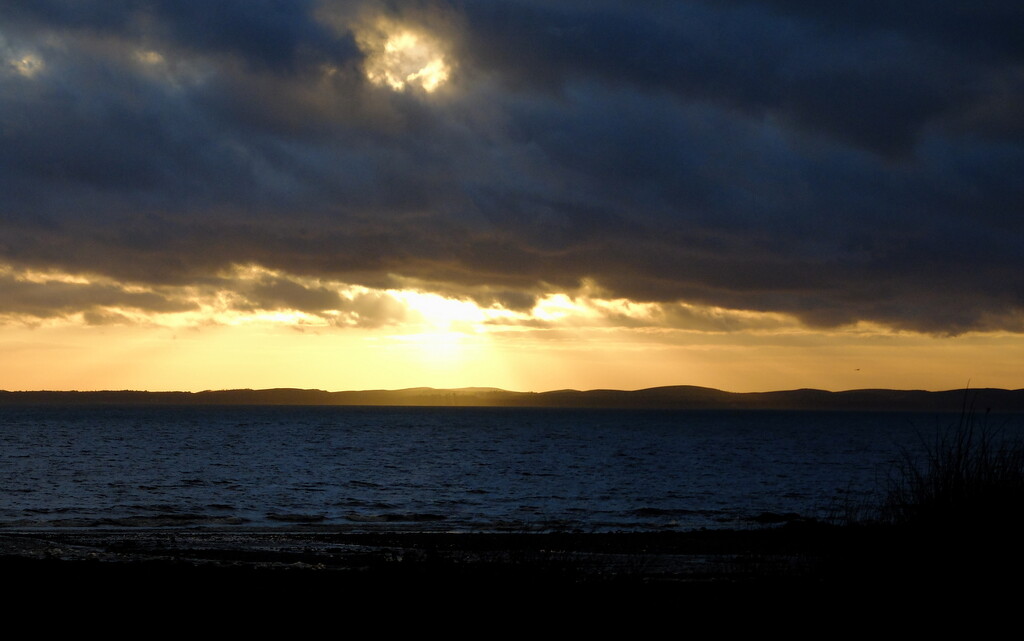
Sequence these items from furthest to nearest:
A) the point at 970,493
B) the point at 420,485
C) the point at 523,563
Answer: the point at 420,485 → the point at 523,563 → the point at 970,493

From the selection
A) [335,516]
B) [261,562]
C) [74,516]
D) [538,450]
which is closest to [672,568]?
[261,562]

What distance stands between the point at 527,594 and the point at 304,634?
3200 millimetres

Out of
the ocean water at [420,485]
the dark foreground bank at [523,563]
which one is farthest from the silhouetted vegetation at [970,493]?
the ocean water at [420,485]

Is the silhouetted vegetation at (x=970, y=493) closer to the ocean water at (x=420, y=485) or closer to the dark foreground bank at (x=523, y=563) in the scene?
the dark foreground bank at (x=523, y=563)

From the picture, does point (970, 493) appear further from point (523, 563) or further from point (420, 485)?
point (420, 485)

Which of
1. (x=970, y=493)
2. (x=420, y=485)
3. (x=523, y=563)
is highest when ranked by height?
(x=970, y=493)

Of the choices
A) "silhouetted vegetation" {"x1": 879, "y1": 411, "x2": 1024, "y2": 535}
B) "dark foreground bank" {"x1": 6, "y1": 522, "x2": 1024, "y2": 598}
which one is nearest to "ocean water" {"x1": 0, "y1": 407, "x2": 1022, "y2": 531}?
"dark foreground bank" {"x1": 6, "y1": 522, "x2": 1024, "y2": 598}

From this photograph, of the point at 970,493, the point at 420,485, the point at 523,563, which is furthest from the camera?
the point at 420,485

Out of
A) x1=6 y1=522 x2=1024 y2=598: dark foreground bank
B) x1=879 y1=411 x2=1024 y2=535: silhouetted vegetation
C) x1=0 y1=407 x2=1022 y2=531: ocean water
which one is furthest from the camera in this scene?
x1=0 y1=407 x2=1022 y2=531: ocean water

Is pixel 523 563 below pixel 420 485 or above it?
above

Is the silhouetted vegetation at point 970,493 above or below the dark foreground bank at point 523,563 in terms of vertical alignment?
above

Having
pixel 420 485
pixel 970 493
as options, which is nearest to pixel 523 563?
pixel 970 493

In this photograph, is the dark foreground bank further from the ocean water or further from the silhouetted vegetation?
the ocean water

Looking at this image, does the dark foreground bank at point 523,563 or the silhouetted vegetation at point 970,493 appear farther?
the silhouetted vegetation at point 970,493
